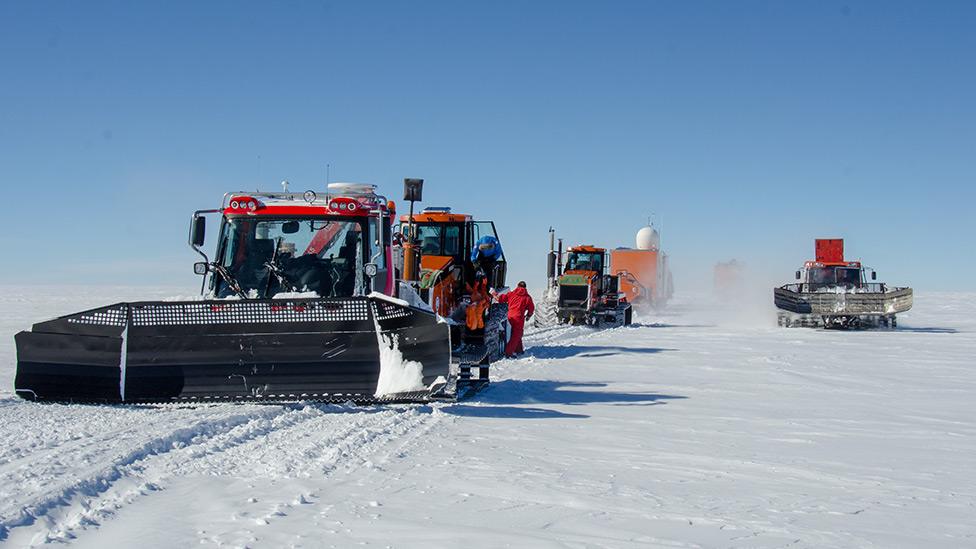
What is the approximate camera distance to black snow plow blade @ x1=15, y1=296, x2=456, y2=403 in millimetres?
7836

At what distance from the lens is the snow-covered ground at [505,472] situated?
4410 mm

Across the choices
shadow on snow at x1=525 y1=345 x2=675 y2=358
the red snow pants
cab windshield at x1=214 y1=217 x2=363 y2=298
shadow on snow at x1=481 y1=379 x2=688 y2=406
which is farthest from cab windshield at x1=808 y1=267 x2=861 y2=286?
cab windshield at x1=214 y1=217 x2=363 y2=298

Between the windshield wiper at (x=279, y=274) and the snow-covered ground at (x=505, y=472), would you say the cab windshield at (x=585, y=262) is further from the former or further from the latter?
the windshield wiper at (x=279, y=274)

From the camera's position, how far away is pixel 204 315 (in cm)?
792

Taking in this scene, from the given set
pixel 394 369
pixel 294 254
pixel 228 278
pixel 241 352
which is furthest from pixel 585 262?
pixel 241 352

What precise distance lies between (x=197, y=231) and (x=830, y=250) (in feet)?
82.0

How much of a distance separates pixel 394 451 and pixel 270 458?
2.96 feet

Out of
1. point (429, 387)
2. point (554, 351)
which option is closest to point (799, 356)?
point (554, 351)

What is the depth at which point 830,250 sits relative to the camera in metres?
29.7

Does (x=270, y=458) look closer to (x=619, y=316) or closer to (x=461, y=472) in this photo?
(x=461, y=472)

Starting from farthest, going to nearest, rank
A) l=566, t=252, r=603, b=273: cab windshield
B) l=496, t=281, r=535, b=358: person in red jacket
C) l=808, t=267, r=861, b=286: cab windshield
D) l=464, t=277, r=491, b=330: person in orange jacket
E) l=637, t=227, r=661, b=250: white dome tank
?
l=637, t=227, r=661, b=250: white dome tank < l=566, t=252, r=603, b=273: cab windshield < l=808, t=267, r=861, b=286: cab windshield < l=496, t=281, r=535, b=358: person in red jacket < l=464, t=277, r=491, b=330: person in orange jacket

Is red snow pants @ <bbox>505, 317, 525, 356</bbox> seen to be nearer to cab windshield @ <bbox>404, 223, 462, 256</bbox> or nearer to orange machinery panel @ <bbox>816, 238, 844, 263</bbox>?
cab windshield @ <bbox>404, 223, 462, 256</bbox>

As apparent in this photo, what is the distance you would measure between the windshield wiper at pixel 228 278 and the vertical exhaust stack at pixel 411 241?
2.65m

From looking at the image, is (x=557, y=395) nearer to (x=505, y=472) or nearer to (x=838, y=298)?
(x=505, y=472)
